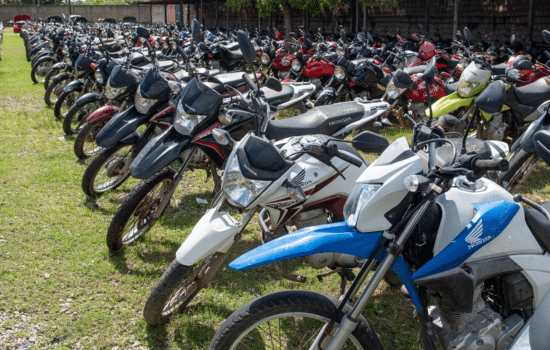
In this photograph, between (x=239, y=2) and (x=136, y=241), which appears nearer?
(x=136, y=241)

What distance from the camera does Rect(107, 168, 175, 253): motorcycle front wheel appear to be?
142 inches

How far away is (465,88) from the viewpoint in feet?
18.6

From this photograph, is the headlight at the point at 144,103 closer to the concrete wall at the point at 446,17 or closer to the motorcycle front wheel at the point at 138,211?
the motorcycle front wheel at the point at 138,211

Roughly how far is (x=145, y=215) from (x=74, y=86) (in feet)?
15.4

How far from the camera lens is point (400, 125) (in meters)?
7.77

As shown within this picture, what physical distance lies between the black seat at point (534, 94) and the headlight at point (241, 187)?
4.17 meters

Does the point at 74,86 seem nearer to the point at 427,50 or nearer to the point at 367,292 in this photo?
the point at 427,50

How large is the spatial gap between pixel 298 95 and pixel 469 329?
13.3ft

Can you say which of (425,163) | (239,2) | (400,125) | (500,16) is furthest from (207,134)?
(239,2)

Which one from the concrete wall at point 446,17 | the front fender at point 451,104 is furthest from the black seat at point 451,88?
the concrete wall at point 446,17

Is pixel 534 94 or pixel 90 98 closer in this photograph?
pixel 534 94

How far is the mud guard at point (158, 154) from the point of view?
354 centimetres

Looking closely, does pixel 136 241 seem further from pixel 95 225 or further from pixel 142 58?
pixel 142 58

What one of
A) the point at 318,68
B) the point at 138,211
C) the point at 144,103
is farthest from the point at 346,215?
the point at 318,68
